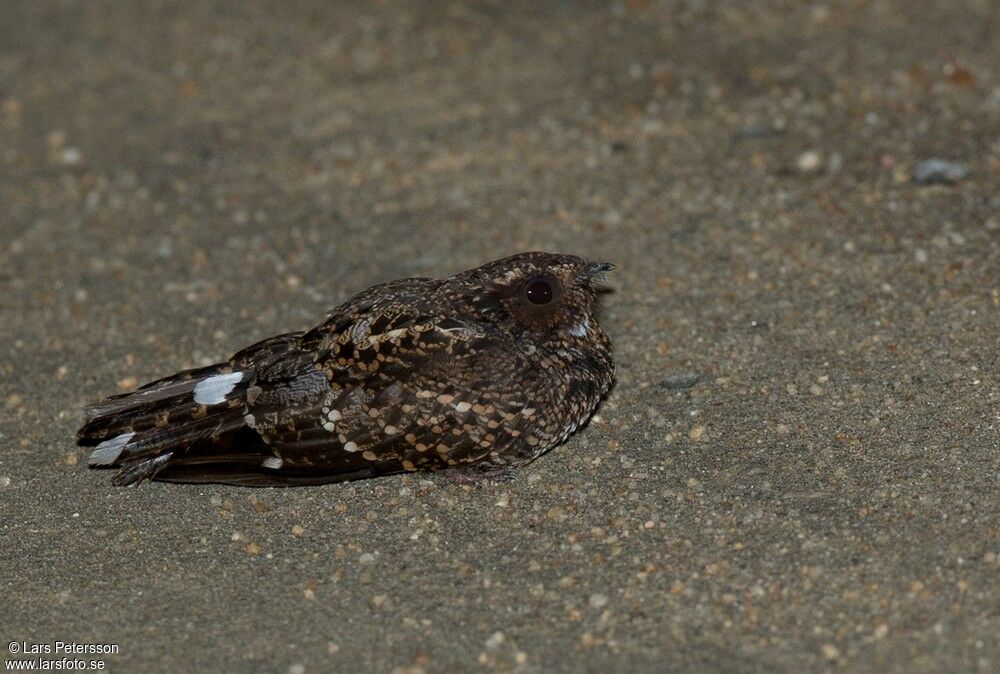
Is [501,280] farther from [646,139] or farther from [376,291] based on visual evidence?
[646,139]

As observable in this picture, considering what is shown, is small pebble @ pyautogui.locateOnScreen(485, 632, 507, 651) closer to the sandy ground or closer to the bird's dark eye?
the sandy ground

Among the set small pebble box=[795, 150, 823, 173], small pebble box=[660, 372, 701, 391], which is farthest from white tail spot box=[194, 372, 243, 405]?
small pebble box=[795, 150, 823, 173]

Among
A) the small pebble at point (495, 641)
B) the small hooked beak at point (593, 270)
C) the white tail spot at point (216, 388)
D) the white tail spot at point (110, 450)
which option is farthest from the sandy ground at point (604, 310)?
the small hooked beak at point (593, 270)

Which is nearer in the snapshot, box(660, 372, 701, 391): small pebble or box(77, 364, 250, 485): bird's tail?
box(77, 364, 250, 485): bird's tail

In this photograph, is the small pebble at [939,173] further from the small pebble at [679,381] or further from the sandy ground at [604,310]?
the small pebble at [679,381]

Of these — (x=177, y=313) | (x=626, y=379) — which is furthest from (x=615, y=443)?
(x=177, y=313)

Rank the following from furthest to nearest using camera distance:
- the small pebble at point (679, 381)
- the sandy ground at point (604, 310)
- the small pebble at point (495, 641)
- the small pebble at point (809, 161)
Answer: the small pebble at point (809, 161) → the small pebble at point (679, 381) → the sandy ground at point (604, 310) → the small pebble at point (495, 641)
